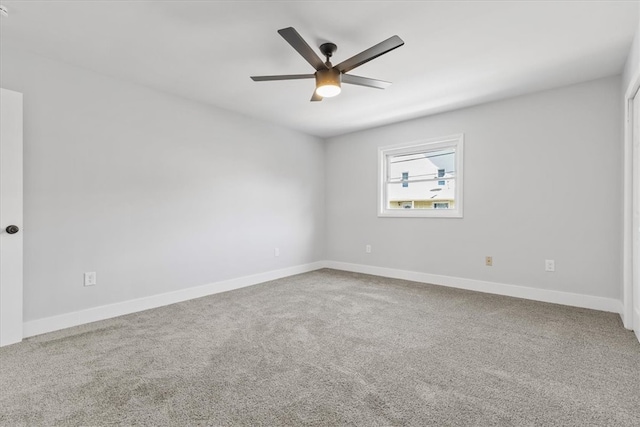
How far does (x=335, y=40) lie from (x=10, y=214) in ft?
9.52

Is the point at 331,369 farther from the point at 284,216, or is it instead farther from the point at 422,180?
the point at 422,180

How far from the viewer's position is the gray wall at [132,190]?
2633mm

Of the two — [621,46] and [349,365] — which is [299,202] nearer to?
[349,365]

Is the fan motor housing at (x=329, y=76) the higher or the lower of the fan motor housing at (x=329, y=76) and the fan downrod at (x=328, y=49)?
the lower

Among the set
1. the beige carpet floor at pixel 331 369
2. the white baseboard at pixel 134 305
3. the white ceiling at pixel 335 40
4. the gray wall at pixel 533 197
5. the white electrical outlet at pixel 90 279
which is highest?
the white ceiling at pixel 335 40

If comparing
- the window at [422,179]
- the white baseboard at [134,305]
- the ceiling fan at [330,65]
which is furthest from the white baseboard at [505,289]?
the ceiling fan at [330,65]

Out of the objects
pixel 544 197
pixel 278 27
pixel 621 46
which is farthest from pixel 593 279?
pixel 278 27

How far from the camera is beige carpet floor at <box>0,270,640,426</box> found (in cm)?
154

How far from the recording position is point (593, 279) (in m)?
3.18

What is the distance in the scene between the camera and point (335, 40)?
2418 mm

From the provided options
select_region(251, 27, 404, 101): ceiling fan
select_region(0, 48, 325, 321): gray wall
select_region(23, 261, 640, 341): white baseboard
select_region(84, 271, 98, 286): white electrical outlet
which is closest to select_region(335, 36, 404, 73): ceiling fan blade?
select_region(251, 27, 404, 101): ceiling fan

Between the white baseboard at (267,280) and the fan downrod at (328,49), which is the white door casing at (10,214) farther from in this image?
the fan downrod at (328,49)

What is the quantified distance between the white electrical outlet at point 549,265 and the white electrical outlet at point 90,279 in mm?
4699

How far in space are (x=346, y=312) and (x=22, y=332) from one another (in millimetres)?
2729
